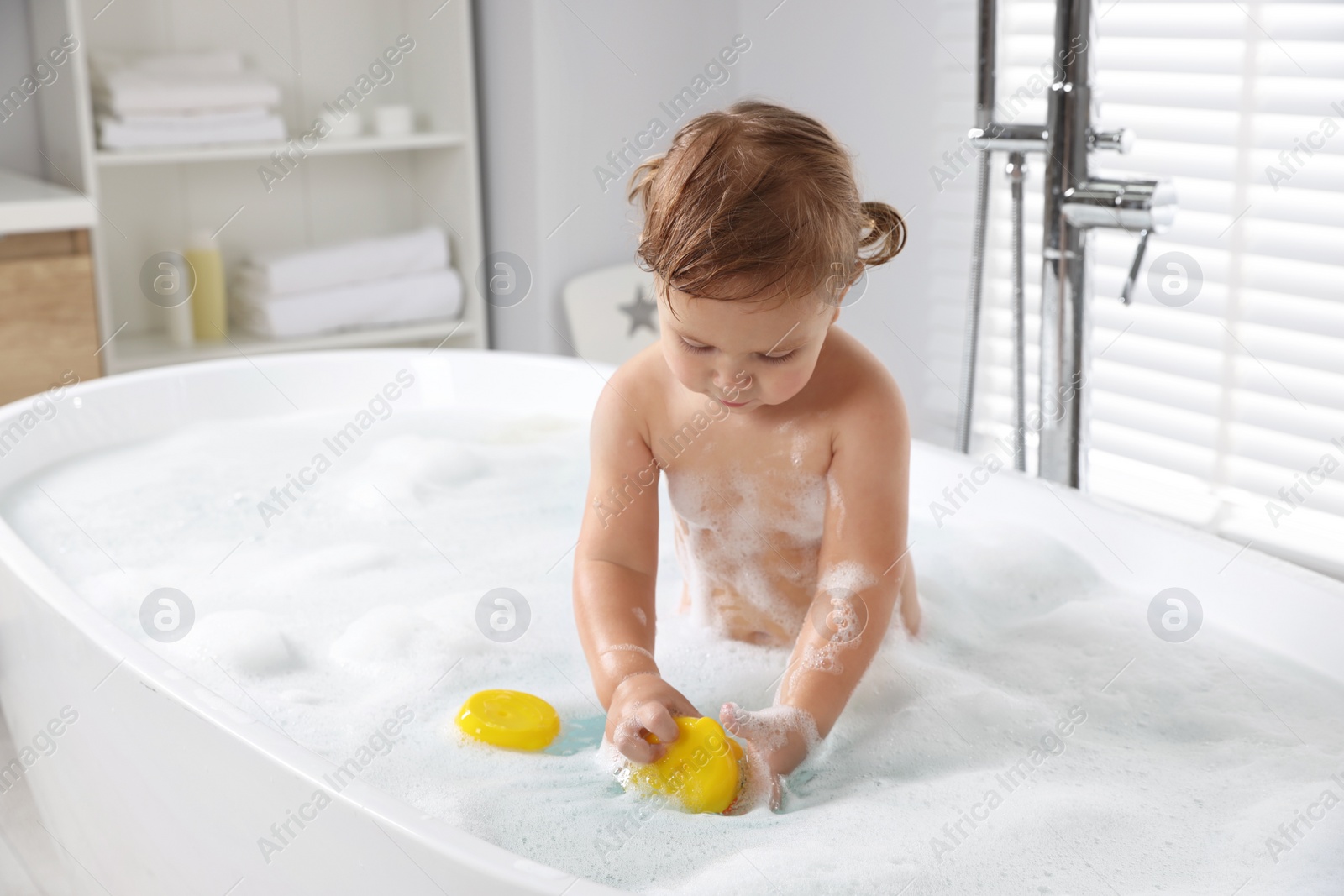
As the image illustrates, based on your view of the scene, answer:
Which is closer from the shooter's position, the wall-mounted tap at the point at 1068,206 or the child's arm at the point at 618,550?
the child's arm at the point at 618,550

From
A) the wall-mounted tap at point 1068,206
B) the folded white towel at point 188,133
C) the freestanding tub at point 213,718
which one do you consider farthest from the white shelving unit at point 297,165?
the wall-mounted tap at point 1068,206

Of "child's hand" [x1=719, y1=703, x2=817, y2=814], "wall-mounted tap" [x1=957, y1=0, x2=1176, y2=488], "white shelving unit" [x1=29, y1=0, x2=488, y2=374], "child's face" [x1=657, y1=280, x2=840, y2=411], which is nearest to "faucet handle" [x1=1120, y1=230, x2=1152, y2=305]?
"wall-mounted tap" [x1=957, y1=0, x2=1176, y2=488]

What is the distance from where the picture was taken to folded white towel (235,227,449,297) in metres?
2.60

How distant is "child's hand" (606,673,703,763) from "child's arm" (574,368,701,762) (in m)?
0.02

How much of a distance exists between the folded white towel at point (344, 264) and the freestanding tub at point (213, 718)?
0.73 meters

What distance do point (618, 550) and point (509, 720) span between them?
0.20 metres

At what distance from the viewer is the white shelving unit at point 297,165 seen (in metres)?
2.58

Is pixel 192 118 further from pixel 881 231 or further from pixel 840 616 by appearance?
pixel 840 616

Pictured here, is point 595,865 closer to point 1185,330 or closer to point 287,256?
point 1185,330

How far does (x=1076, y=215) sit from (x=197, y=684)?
3.38 feet

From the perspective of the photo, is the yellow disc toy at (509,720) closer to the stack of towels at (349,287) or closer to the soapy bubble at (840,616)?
the soapy bubble at (840,616)

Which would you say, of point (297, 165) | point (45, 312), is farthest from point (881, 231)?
point (297, 165)

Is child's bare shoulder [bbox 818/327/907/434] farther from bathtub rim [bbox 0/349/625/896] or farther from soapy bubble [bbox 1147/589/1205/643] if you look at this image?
bathtub rim [bbox 0/349/625/896]

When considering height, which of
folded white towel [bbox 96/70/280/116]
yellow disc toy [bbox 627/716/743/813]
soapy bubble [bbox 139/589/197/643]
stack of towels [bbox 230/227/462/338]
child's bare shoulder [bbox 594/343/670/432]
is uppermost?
folded white towel [bbox 96/70/280/116]
